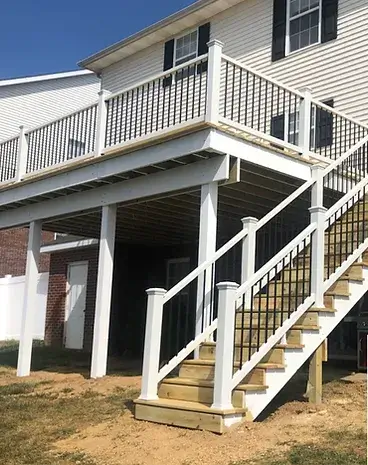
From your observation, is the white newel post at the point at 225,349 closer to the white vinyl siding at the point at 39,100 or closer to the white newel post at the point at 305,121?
the white newel post at the point at 305,121

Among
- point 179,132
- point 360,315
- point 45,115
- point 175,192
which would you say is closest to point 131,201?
point 175,192

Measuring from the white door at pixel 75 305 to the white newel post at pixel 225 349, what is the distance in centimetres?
1170

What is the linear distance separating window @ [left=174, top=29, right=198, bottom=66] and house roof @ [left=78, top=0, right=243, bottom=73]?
202 mm

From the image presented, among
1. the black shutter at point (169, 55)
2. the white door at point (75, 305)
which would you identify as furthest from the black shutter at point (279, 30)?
the white door at point (75, 305)

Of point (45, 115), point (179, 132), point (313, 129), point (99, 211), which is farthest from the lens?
point (45, 115)

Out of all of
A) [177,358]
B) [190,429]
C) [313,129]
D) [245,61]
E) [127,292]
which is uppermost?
[245,61]

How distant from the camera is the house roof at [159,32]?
1480cm

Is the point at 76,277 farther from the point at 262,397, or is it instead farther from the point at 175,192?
the point at 262,397

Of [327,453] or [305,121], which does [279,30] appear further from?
[327,453]

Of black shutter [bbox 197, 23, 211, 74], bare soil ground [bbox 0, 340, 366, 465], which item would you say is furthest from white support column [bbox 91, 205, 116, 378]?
black shutter [bbox 197, 23, 211, 74]

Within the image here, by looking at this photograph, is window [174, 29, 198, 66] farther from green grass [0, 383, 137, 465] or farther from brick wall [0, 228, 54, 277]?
brick wall [0, 228, 54, 277]

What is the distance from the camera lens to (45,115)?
2747 centimetres

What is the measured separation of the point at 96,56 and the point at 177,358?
12319 mm

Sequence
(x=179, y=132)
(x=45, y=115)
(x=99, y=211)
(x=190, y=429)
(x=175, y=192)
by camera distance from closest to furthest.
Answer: (x=190, y=429), (x=179, y=132), (x=175, y=192), (x=99, y=211), (x=45, y=115)
